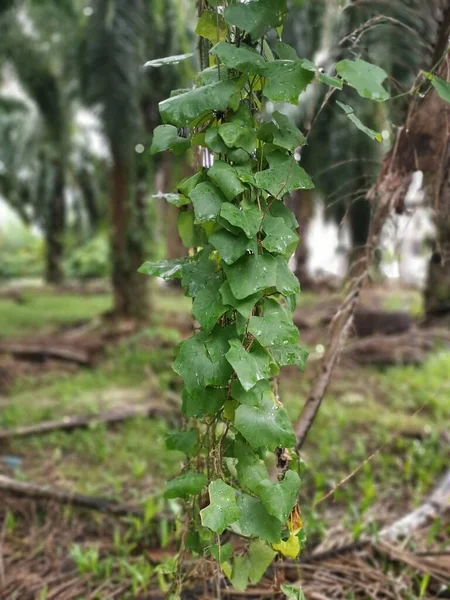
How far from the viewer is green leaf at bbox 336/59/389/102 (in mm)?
948

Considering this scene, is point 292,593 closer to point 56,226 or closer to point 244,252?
point 244,252

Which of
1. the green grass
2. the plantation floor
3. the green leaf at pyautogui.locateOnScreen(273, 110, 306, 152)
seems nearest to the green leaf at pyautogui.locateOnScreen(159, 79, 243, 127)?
the green leaf at pyautogui.locateOnScreen(273, 110, 306, 152)

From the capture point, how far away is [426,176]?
151 centimetres

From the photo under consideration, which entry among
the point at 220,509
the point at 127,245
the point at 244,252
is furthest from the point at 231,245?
the point at 127,245

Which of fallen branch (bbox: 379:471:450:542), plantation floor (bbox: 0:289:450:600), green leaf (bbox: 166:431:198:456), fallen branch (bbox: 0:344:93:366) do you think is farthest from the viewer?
fallen branch (bbox: 0:344:93:366)

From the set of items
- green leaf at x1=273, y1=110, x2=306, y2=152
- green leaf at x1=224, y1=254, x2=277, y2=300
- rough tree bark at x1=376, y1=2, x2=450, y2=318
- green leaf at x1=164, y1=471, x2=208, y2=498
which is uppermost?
rough tree bark at x1=376, y1=2, x2=450, y2=318

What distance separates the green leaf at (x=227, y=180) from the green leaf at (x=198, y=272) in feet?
0.45

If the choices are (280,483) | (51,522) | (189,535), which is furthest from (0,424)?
(280,483)

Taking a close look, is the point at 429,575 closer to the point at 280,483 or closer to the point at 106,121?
the point at 280,483

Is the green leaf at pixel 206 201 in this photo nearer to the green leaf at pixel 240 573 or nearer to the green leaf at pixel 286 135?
the green leaf at pixel 286 135

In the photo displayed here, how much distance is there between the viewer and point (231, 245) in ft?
3.29

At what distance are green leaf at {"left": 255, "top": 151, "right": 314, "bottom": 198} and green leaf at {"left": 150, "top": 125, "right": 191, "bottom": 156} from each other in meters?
0.17

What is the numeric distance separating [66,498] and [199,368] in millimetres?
1415

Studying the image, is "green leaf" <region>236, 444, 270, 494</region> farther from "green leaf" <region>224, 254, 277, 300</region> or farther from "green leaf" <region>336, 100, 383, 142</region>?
"green leaf" <region>336, 100, 383, 142</region>
